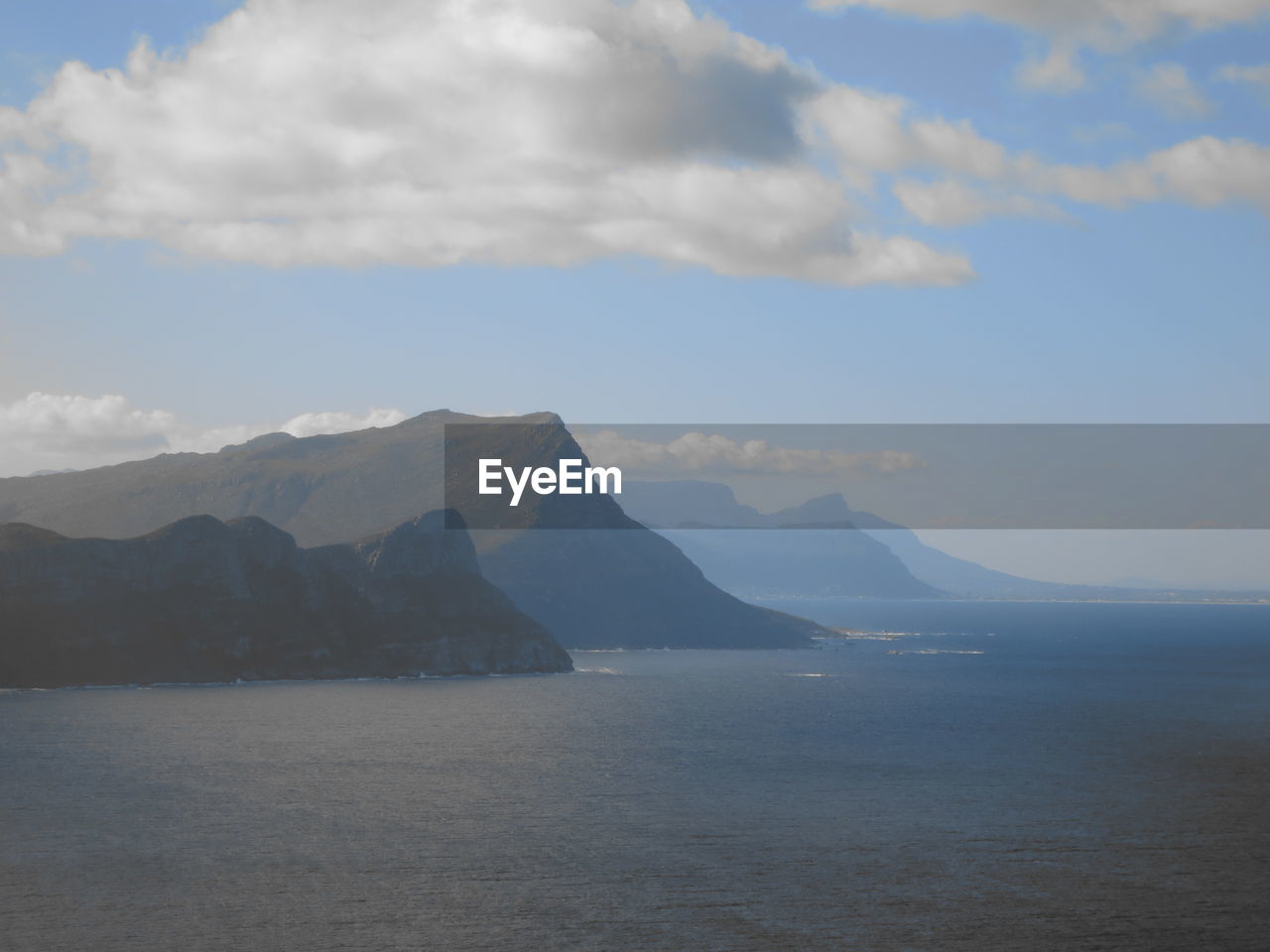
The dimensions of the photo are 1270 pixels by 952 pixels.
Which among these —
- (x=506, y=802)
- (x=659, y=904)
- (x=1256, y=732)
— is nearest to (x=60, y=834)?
(x=506, y=802)

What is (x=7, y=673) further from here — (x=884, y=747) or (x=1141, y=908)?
(x=1141, y=908)

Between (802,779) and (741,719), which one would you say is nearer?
(802,779)

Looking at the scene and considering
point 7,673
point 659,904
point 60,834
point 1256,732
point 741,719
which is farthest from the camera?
Result: point 7,673

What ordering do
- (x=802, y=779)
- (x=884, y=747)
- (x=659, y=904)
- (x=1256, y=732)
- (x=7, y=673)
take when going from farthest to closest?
1. (x=7, y=673)
2. (x=1256, y=732)
3. (x=884, y=747)
4. (x=802, y=779)
5. (x=659, y=904)

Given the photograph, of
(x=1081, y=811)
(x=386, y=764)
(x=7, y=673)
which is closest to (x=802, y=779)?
(x=1081, y=811)

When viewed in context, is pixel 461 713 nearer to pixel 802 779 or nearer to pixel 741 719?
pixel 741 719

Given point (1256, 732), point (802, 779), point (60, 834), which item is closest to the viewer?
point (60, 834)
